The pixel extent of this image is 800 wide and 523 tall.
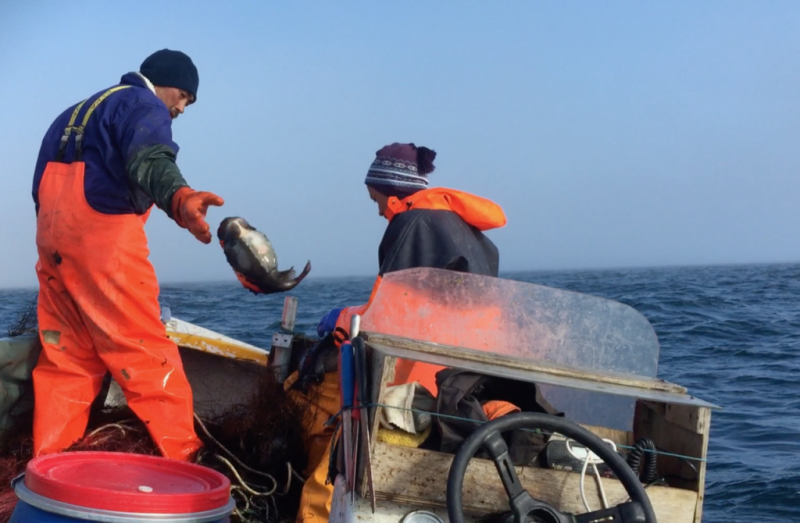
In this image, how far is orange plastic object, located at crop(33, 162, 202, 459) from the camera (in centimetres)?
344

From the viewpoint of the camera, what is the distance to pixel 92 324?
11.5ft

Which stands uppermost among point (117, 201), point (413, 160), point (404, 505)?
point (413, 160)

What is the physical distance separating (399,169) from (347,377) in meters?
2.18

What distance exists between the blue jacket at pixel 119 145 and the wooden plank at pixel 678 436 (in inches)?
86.3

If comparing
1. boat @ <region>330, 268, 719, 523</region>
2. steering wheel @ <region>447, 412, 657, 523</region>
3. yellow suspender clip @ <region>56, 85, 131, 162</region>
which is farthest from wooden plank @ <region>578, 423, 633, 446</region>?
yellow suspender clip @ <region>56, 85, 131, 162</region>

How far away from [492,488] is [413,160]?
256 centimetres

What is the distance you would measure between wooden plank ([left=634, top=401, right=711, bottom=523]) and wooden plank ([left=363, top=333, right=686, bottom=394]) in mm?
154

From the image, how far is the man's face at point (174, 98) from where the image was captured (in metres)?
3.96

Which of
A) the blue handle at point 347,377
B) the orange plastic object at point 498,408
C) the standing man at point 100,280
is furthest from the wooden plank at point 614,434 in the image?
the standing man at point 100,280

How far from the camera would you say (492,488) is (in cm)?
239

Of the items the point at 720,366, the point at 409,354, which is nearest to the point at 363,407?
the point at 409,354

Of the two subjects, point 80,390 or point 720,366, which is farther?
point 720,366

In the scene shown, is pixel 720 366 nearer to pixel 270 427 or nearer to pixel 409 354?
pixel 270 427

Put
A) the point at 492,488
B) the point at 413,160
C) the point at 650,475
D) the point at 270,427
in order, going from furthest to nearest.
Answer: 1. the point at 413,160
2. the point at 270,427
3. the point at 650,475
4. the point at 492,488
